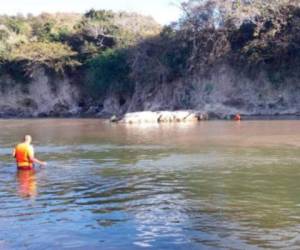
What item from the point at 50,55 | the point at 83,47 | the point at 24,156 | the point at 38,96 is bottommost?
the point at 24,156

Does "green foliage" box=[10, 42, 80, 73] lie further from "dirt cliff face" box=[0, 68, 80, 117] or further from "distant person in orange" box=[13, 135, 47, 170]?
"distant person in orange" box=[13, 135, 47, 170]

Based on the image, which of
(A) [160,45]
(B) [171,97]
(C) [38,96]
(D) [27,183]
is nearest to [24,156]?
(D) [27,183]

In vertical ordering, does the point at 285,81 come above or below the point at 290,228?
above

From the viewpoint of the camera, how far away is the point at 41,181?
17.0 meters

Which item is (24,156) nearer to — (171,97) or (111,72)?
(171,97)

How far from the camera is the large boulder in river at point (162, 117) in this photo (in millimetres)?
42594

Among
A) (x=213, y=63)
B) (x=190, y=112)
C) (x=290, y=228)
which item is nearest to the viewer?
(x=290, y=228)

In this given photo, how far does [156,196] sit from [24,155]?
6.11m

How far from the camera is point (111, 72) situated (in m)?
54.9

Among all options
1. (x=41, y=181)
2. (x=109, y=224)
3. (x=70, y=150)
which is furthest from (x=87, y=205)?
(x=70, y=150)

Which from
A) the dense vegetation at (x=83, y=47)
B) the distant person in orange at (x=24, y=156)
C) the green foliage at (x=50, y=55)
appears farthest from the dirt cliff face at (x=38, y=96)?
the distant person in orange at (x=24, y=156)

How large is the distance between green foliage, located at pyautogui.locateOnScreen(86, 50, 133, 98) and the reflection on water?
117ft

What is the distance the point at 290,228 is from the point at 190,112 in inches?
1299

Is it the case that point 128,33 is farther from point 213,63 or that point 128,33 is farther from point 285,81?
point 285,81
